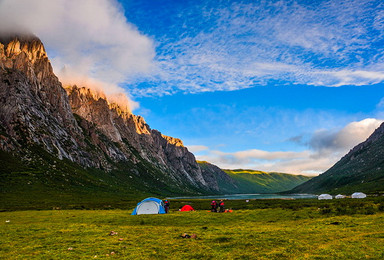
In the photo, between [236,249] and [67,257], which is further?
[236,249]

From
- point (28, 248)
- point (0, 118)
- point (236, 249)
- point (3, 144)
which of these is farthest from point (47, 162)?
point (236, 249)

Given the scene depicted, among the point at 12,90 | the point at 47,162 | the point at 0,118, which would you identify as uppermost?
the point at 12,90

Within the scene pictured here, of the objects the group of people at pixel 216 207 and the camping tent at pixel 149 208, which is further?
the camping tent at pixel 149 208

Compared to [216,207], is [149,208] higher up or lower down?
higher up

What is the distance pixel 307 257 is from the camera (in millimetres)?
15305

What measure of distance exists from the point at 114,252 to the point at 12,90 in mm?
223655

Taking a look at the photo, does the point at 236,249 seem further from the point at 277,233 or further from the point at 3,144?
the point at 3,144

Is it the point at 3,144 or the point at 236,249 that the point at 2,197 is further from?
the point at 236,249

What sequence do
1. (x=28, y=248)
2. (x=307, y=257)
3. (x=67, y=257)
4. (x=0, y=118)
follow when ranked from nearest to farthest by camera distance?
(x=307, y=257), (x=67, y=257), (x=28, y=248), (x=0, y=118)

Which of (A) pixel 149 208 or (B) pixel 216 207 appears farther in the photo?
(A) pixel 149 208

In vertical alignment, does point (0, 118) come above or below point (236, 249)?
above

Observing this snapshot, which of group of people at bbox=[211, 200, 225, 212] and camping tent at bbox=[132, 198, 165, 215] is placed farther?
camping tent at bbox=[132, 198, 165, 215]

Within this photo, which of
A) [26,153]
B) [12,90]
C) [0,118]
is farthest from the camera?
[12,90]

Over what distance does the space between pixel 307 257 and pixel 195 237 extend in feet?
36.3
